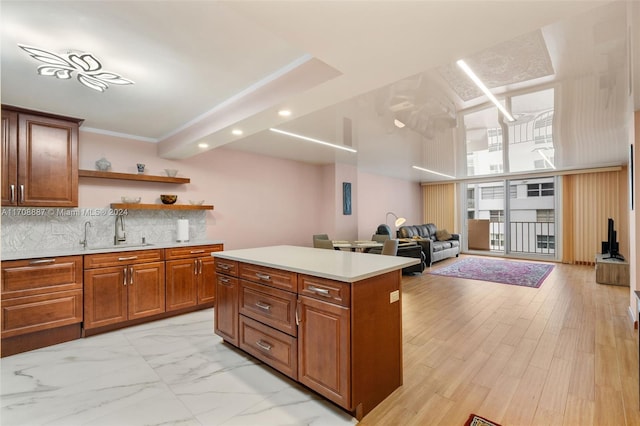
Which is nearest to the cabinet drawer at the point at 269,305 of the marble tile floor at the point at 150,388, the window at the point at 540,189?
the marble tile floor at the point at 150,388

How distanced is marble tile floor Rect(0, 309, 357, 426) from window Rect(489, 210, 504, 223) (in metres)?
8.88

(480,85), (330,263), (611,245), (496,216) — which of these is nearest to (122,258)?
(330,263)

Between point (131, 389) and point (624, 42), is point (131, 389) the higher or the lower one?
the lower one

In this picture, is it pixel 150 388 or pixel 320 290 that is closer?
pixel 320 290

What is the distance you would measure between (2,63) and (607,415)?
499 cm

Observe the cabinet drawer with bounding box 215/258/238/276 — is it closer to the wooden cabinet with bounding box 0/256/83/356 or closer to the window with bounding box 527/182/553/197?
the wooden cabinet with bounding box 0/256/83/356

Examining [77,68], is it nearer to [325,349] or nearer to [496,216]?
[325,349]

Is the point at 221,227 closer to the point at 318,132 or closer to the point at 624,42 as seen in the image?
the point at 318,132

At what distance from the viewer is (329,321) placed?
206 cm

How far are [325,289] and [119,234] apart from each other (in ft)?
10.6

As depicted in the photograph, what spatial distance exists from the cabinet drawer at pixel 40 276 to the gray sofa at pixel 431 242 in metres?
6.03

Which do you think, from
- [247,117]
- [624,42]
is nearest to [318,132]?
[247,117]

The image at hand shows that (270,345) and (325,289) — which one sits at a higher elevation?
(325,289)

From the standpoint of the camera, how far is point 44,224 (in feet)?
11.4
